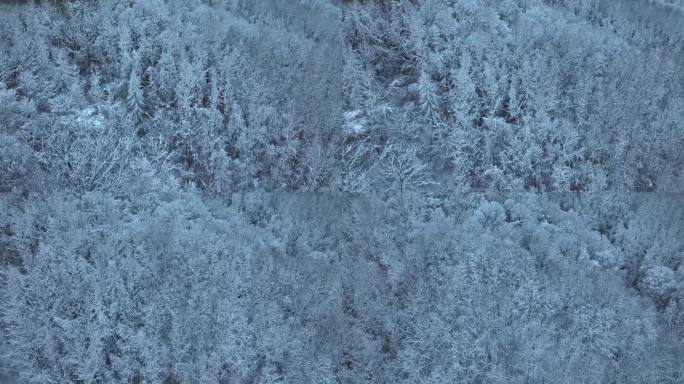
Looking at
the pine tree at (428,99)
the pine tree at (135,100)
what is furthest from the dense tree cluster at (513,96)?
the pine tree at (135,100)

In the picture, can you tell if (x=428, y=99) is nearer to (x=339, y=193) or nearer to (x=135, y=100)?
(x=339, y=193)

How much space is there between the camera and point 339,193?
5.53 meters

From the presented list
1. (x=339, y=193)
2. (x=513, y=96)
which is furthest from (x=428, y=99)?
(x=339, y=193)

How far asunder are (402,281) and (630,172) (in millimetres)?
2433

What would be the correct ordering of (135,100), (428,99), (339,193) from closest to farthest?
1. (339,193)
2. (135,100)
3. (428,99)

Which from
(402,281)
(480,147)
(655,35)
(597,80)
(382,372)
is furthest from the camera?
(655,35)

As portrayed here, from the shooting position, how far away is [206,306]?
15.8 feet

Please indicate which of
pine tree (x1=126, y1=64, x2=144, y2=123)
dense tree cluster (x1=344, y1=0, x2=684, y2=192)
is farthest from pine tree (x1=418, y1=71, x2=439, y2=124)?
pine tree (x1=126, y1=64, x2=144, y2=123)

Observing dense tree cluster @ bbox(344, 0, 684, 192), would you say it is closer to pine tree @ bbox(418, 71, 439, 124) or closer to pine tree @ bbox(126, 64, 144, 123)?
pine tree @ bbox(418, 71, 439, 124)

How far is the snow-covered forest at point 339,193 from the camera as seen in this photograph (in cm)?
471

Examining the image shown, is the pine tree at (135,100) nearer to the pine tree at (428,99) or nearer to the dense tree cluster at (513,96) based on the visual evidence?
the dense tree cluster at (513,96)

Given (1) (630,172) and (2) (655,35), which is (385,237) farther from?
(2) (655,35)

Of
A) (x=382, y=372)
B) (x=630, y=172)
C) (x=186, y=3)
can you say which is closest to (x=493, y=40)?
(x=630, y=172)

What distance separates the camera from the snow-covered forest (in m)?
4.71
